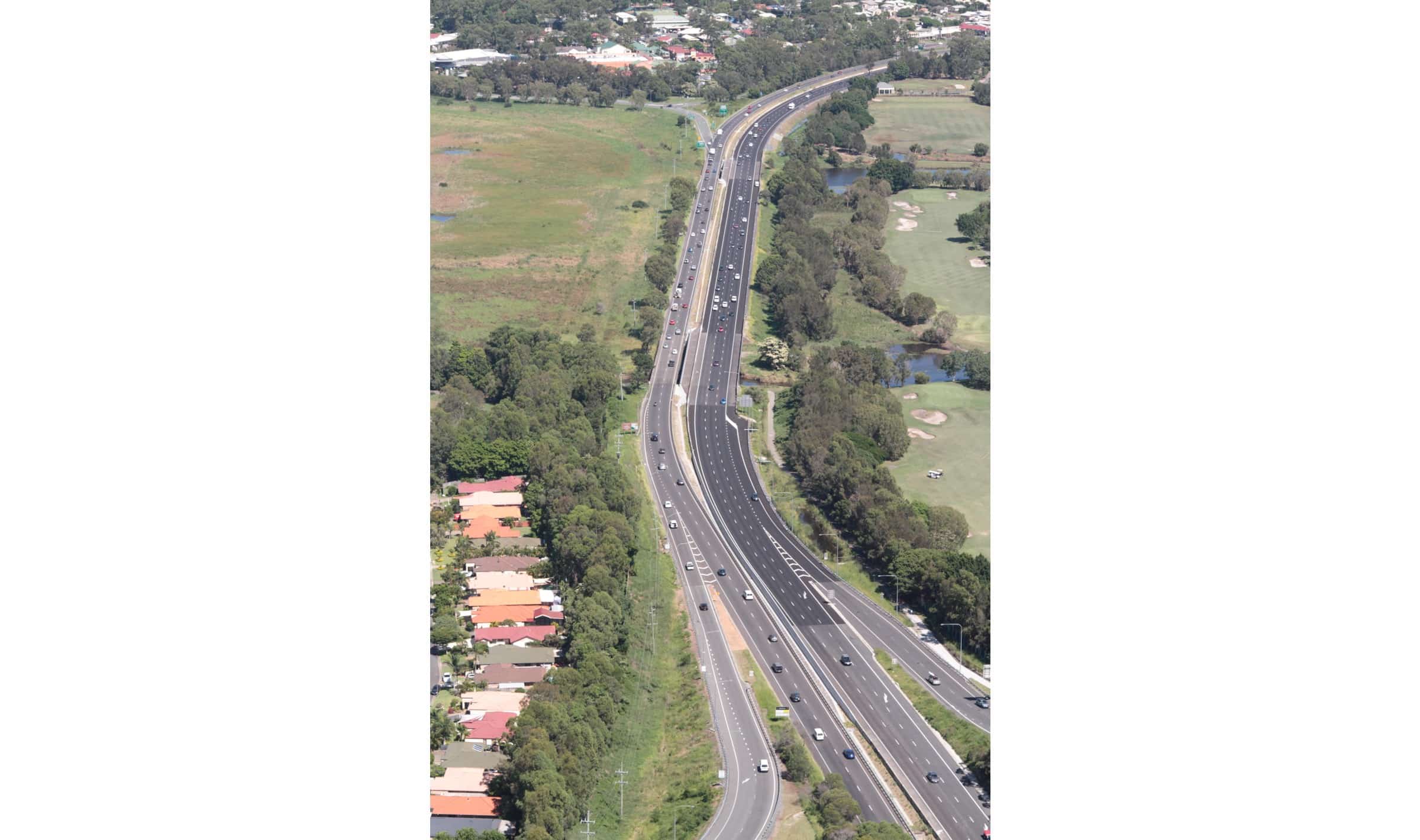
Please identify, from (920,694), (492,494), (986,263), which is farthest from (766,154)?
(920,694)

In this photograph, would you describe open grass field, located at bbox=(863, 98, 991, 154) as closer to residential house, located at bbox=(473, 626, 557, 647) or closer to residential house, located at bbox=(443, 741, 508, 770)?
residential house, located at bbox=(473, 626, 557, 647)

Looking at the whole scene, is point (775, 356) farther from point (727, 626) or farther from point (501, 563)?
point (727, 626)

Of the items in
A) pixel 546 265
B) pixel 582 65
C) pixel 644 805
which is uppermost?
pixel 582 65

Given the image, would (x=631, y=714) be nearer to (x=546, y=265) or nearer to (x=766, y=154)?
(x=546, y=265)

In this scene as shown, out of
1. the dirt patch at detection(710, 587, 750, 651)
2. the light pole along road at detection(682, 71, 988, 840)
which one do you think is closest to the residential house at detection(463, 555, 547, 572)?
the dirt patch at detection(710, 587, 750, 651)

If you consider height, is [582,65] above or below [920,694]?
above
